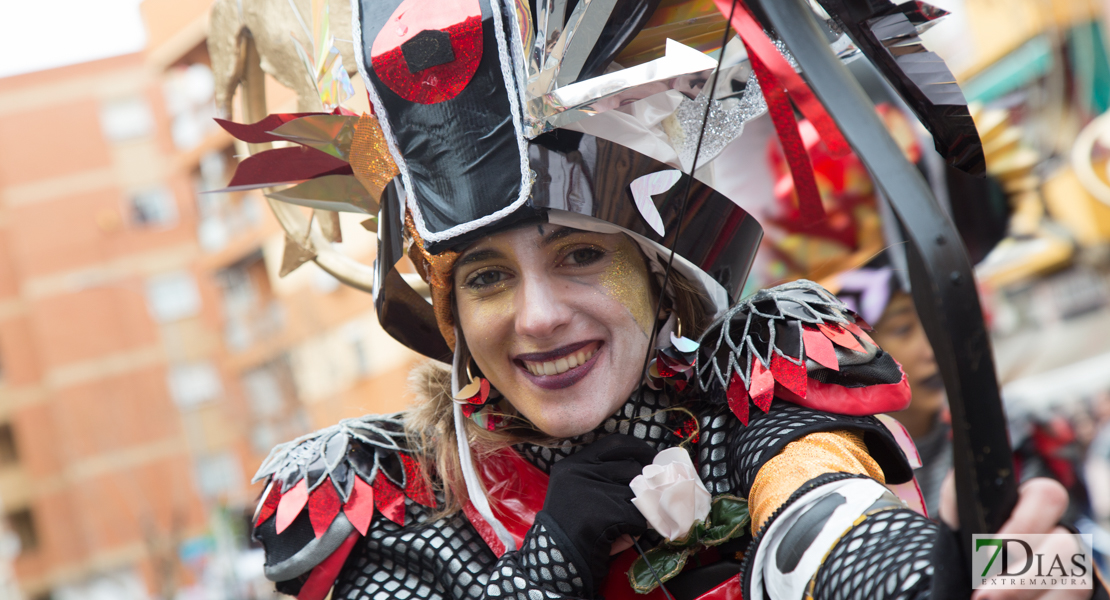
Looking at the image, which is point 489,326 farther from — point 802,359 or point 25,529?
point 25,529

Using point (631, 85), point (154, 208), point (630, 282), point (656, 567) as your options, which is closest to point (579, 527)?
point (656, 567)

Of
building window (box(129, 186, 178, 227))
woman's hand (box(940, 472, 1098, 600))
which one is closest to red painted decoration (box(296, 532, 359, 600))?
woman's hand (box(940, 472, 1098, 600))

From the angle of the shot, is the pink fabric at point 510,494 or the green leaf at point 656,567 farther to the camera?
the pink fabric at point 510,494

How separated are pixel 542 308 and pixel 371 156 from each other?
0.52 meters

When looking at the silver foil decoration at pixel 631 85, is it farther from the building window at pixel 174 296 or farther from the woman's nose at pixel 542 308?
the building window at pixel 174 296

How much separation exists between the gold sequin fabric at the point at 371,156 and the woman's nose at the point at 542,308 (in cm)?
39

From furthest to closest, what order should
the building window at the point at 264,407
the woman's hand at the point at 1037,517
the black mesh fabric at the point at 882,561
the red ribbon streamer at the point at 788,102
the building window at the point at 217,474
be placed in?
1. the building window at the point at 217,474
2. the building window at the point at 264,407
3. the red ribbon streamer at the point at 788,102
4. the black mesh fabric at the point at 882,561
5. the woman's hand at the point at 1037,517

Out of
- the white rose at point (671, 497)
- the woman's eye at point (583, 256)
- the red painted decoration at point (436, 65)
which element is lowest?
the white rose at point (671, 497)

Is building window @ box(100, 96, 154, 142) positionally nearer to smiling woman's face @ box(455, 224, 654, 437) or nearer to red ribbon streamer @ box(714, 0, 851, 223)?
smiling woman's face @ box(455, 224, 654, 437)

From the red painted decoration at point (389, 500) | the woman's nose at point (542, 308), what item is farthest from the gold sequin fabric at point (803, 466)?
the red painted decoration at point (389, 500)

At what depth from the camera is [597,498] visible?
67.6 inches

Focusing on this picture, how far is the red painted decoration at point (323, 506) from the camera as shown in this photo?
199 cm

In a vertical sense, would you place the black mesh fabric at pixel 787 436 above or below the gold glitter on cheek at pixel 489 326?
below

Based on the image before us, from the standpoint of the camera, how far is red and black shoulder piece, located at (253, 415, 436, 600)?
198cm
